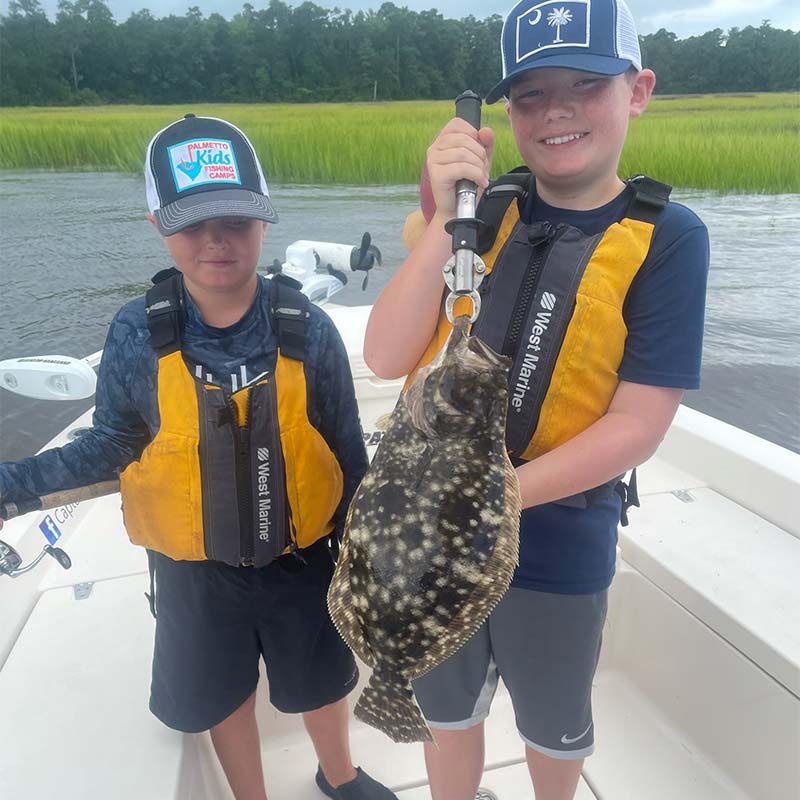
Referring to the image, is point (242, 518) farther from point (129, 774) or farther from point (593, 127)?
point (593, 127)

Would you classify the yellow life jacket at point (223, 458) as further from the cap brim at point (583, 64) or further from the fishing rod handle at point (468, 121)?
the cap brim at point (583, 64)

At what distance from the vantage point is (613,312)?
169cm

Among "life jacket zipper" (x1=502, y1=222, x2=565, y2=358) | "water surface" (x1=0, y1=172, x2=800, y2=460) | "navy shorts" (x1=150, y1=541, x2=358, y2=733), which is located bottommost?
"water surface" (x1=0, y1=172, x2=800, y2=460)

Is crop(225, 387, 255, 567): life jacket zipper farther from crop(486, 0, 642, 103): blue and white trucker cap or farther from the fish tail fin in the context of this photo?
crop(486, 0, 642, 103): blue and white trucker cap

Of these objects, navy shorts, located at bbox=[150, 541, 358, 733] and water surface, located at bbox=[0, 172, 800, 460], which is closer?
navy shorts, located at bbox=[150, 541, 358, 733]

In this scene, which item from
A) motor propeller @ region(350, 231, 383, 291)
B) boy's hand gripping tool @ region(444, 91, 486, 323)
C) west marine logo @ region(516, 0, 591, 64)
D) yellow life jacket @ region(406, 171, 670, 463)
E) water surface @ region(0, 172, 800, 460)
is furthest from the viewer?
water surface @ region(0, 172, 800, 460)

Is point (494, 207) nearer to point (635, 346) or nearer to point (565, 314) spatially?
point (565, 314)

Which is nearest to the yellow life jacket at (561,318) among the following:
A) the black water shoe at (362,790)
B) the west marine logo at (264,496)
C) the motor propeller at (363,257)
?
the west marine logo at (264,496)

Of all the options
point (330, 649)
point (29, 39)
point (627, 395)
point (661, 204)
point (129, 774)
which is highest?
point (29, 39)

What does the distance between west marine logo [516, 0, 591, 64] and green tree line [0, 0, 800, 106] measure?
2726cm

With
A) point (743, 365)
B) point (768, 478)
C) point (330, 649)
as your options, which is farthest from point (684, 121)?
A: point (330, 649)

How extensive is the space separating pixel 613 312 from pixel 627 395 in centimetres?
23

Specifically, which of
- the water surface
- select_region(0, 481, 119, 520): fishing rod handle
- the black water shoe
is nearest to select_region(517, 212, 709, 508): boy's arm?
select_region(0, 481, 119, 520): fishing rod handle

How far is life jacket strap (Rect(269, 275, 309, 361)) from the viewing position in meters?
1.94
